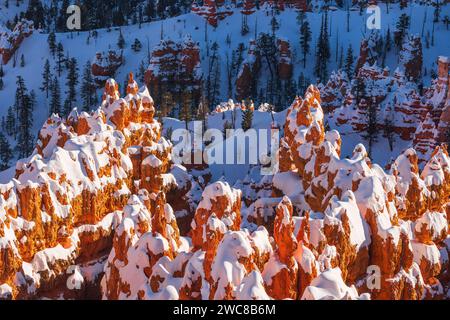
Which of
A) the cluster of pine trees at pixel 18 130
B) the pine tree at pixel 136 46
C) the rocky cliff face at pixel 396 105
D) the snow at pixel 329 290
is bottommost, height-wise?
the cluster of pine trees at pixel 18 130

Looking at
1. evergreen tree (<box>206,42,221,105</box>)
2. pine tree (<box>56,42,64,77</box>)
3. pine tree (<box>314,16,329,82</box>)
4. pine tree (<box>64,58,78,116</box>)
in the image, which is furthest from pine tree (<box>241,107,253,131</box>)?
pine tree (<box>56,42,64,77</box>)

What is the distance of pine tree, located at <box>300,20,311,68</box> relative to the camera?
258 feet

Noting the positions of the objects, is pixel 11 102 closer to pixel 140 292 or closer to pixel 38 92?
pixel 38 92

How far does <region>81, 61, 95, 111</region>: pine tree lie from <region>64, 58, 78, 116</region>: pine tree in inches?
41.8

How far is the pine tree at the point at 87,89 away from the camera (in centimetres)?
6706

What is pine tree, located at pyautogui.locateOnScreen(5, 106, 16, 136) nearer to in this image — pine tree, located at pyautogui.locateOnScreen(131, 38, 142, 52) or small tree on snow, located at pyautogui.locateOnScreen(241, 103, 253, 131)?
pine tree, located at pyautogui.locateOnScreen(131, 38, 142, 52)

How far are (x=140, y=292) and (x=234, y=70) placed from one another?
65415 mm

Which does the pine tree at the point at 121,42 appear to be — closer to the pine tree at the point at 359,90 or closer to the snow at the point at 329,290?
the pine tree at the point at 359,90

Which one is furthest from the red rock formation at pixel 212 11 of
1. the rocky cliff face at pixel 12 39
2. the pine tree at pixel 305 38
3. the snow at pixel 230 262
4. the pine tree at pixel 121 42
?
the snow at pixel 230 262

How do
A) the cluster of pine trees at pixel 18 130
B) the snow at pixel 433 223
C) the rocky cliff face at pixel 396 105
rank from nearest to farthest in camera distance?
the snow at pixel 433 223 < the rocky cliff face at pixel 396 105 < the cluster of pine trees at pixel 18 130

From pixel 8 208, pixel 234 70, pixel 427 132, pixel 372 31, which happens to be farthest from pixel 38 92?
pixel 8 208

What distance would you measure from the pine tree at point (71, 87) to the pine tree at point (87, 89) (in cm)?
106

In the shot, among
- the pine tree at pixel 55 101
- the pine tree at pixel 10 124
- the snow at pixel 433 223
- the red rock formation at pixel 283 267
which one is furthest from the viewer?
the pine tree at pixel 55 101

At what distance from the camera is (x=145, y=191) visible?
24.7 m
